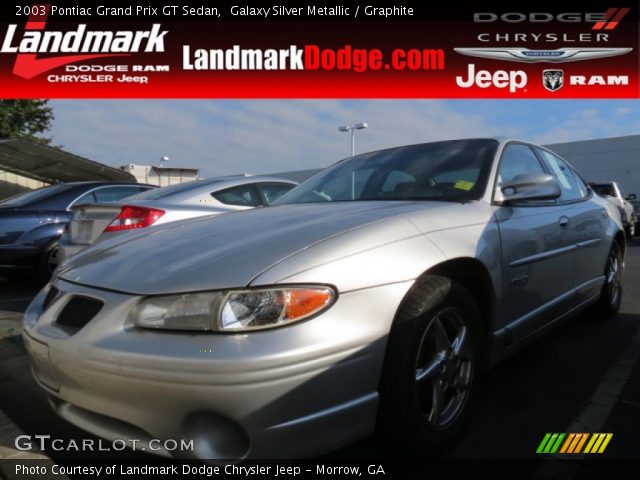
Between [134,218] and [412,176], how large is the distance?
2.42 metres

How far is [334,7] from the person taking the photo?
26.0 ft

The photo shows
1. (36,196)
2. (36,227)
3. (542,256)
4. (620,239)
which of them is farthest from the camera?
(36,196)

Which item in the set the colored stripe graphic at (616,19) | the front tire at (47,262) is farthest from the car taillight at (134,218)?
the colored stripe graphic at (616,19)

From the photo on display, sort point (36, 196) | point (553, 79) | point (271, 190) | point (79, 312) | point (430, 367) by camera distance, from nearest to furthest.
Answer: point (79, 312) → point (430, 367) → point (271, 190) → point (36, 196) → point (553, 79)

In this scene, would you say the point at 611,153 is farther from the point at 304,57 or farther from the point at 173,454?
the point at 173,454

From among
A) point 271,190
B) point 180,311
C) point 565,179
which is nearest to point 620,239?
point 565,179

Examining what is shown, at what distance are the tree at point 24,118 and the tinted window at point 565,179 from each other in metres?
25.5

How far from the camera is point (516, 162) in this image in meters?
2.90

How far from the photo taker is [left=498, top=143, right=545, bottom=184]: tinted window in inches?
106

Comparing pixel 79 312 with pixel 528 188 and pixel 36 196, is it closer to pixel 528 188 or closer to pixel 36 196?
pixel 528 188

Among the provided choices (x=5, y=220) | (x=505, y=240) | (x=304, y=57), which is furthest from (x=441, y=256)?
(x=304, y=57)

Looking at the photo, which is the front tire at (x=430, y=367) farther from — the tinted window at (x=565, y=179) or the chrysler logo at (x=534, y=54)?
the chrysler logo at (x=534, y=54)

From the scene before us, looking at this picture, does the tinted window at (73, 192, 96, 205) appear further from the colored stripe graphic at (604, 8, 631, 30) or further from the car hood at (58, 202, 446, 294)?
the colored stripe graphic at (604, 8, 631, 30)

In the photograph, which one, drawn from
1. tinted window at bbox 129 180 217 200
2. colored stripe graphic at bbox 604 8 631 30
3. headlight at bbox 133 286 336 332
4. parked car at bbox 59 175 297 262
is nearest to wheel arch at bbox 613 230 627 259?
parked car at bbox 59 175 297 262
